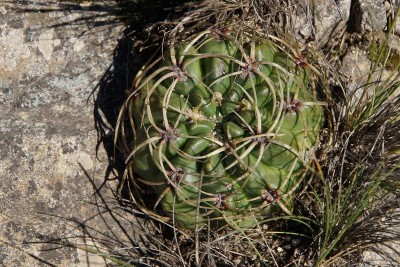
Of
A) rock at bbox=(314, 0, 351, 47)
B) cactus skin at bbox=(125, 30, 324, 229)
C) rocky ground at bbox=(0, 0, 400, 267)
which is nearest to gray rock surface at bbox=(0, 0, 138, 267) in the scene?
rocky ground at bbox=(0, 0, 400, 267)

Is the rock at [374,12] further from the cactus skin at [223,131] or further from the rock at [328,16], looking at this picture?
the cactus skin at [223,131]

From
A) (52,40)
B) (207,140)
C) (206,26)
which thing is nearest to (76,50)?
(52,40)

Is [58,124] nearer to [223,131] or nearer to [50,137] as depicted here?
[50,137]

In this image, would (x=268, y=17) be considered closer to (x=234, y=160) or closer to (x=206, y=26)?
(x=206, y=26)

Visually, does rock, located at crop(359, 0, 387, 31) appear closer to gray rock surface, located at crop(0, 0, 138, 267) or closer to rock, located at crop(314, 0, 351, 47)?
rock, located at crop(314, 0, 351, 47)

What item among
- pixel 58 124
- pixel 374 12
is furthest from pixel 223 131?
pixel 374 12

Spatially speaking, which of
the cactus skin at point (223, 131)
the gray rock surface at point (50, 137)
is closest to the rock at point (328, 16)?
the cactus skin at point (223, 131)
